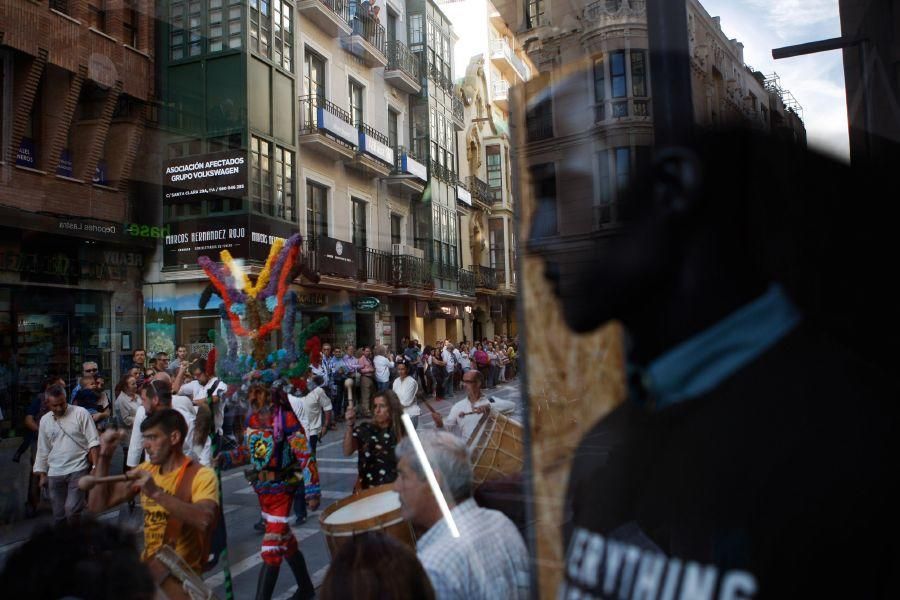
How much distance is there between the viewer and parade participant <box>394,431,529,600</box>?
4.80 feet

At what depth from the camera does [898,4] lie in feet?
3.80

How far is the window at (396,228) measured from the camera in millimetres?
2664

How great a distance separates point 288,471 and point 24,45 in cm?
227

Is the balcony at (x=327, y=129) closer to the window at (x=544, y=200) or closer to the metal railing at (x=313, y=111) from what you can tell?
the metal railing at (x=313, y=111)

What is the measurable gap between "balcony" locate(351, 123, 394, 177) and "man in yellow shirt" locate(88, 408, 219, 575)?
52.4 inches

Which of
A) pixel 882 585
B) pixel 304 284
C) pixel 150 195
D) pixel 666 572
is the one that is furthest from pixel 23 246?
pixel 882 585

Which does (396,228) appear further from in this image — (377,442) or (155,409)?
(155,409)

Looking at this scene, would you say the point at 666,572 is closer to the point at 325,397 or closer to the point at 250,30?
the point at 250,30

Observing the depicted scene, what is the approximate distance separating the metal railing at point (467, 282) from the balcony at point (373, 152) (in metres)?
0.87

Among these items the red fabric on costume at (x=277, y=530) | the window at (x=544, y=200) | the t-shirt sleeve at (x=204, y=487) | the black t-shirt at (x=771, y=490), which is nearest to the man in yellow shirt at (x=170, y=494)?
the t-shirt sleeve at (x=204, y=487)

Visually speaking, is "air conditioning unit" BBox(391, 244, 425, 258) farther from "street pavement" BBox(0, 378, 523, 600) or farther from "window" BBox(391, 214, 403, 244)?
"street pavement" BBox(0, 378, 523, 600)

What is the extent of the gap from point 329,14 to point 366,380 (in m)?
1.77

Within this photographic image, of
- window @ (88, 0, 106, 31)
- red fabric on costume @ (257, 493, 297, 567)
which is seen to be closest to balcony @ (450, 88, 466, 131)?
window @ (88, 0, 106, 31)

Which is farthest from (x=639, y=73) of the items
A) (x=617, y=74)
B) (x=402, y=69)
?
(x=402, y=69)
